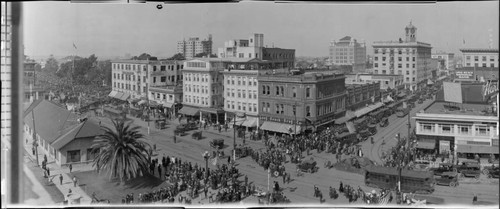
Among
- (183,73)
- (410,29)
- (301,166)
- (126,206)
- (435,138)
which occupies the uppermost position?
(410,29)

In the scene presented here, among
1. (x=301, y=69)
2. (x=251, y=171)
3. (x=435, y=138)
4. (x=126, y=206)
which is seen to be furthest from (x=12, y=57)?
(x=435, y=138)

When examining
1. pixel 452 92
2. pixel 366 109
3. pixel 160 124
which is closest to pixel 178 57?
pixel 160 124

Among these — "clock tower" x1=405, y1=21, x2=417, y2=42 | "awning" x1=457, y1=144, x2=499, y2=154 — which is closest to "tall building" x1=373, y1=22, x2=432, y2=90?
"clock tower" x1=405, y1=21, x2=417, y2=42

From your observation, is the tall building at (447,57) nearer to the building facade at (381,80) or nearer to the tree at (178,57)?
the building facade at (381,80)

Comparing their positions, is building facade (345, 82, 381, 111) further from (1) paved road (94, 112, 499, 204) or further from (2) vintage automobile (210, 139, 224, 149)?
(2) vintage automobile (210, 139, 224, 149)

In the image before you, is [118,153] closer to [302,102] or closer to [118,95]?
[118,95]

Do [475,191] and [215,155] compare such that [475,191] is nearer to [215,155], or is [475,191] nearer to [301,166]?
[301,166]

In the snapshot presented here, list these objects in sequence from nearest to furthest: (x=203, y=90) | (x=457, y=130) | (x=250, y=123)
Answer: (x=457, y=130)
(x=250, y=123)
(x=203, y=90)
